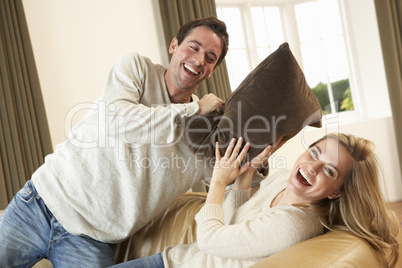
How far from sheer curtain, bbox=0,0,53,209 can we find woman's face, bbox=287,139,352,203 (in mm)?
2560

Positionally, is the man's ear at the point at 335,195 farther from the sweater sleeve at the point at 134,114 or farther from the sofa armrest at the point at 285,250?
the sweater sleeve at the point at 134,114

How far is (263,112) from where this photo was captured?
1.38 metres

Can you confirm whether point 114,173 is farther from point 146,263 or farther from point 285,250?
point 285,250

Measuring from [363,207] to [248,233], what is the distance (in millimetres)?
376

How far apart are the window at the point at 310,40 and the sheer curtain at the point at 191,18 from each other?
68 centimetres

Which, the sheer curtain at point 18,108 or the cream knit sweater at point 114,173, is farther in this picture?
the sheer curtain at point 18,108

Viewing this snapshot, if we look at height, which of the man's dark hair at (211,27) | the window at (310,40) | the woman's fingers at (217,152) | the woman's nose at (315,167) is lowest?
the woman's nose at (315,167)

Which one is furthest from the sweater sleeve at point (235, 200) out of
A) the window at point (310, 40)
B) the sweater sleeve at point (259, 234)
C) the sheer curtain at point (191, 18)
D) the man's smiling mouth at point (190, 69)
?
the window at point (310, 40)

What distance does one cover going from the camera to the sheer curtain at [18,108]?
3.32 metres

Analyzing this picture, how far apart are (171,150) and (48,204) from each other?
485 mm

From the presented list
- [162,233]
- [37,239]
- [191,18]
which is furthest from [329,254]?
[191,18]

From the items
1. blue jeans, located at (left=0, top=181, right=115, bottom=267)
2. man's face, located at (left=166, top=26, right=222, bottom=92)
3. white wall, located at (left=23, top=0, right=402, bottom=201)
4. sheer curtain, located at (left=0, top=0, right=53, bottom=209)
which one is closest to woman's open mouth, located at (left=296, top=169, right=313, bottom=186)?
man's face, located at (left=166, top=26, right=222, bottom=92)

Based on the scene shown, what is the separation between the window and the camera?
5.10 metres

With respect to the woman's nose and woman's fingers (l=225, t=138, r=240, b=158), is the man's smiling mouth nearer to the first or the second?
woman's fingers (l=225, t=138, r=240, b=158)
